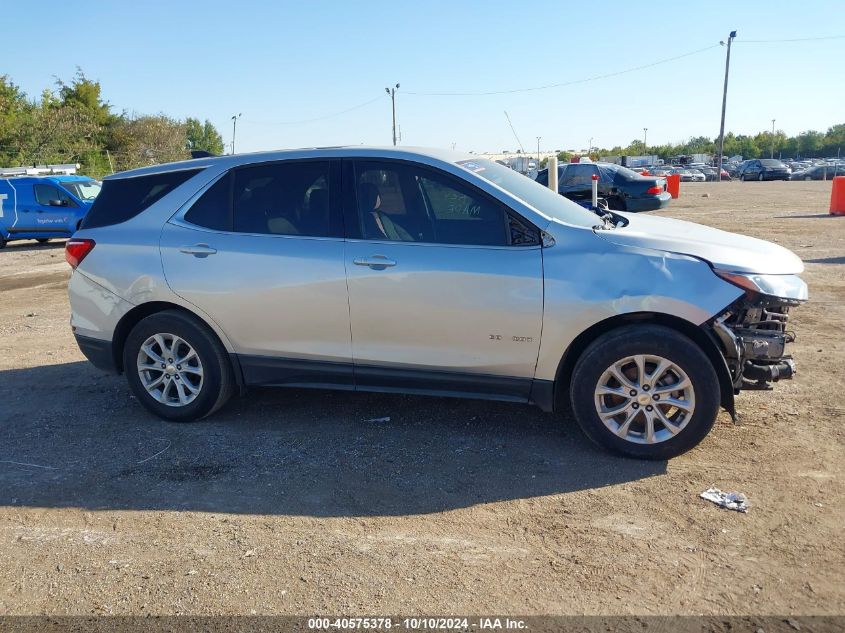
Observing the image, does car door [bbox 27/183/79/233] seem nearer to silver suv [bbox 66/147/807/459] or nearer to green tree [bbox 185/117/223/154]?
silver suv [bbox 66/147/807/459]

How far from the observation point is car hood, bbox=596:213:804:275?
4453mm

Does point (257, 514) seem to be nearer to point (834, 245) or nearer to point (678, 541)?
point (678, 541)

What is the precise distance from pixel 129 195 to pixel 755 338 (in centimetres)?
437

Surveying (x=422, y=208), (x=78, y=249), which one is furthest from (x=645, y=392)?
(x=78, y=249)

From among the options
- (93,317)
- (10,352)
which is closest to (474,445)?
(93,317)

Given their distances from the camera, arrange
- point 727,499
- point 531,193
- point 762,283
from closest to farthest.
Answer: point 727,499 < point 762,283 < point 531,193

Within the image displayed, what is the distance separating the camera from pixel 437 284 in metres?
4.73

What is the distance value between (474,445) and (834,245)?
38.4 feet

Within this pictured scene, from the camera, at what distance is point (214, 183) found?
5391mm

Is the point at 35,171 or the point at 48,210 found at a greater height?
the point at 35,171

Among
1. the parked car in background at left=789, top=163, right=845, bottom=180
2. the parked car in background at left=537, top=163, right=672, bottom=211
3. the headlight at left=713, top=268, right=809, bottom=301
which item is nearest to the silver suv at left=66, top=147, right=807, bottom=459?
the headlight at left=713, top=268, right=809, bottom=301

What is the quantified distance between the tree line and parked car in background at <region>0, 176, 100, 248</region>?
33.5 ft

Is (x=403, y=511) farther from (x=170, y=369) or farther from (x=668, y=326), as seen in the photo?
(x=170, y=369)

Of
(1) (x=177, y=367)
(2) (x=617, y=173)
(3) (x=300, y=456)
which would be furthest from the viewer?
(2) (x=617, y=173)
